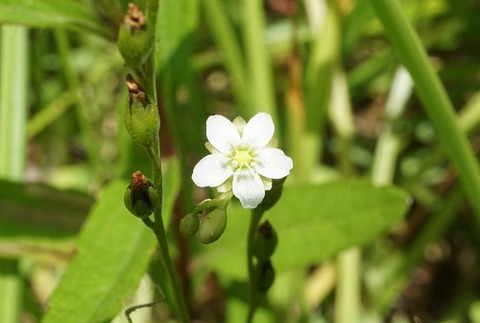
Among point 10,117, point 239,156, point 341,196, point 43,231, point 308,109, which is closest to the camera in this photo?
point 239,156

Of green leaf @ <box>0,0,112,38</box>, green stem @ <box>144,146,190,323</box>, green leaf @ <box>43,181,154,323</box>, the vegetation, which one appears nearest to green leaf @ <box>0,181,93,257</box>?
the vegetation

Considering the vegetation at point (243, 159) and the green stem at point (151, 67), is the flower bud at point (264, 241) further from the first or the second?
the green stem at point (151, 67)

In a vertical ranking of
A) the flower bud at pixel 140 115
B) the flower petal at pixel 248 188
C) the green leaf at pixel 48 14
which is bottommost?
the flower petal at pixel 248 188

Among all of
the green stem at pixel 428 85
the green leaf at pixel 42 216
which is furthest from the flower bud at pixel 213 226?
the green leaf at pixel 42 216

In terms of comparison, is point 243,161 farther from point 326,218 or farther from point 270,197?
point 326,218

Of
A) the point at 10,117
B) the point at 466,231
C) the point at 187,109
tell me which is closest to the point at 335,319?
the point at 466,231

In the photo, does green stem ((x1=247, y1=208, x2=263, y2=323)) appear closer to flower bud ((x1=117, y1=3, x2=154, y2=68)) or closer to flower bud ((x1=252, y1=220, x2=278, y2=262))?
flower bud ((x1=252, y1=220, x2=278, y2=262))

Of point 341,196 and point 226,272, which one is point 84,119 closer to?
point 226,272
